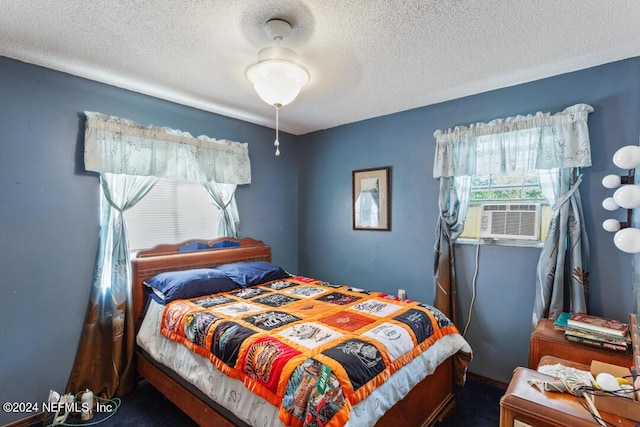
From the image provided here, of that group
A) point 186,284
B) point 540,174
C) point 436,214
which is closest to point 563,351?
point 540,174

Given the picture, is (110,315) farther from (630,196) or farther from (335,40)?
(630,196)

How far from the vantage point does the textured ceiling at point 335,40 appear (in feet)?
5.30

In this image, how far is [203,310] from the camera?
2.18 meters

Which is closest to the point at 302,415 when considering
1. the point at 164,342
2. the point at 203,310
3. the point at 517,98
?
the point at 203,310

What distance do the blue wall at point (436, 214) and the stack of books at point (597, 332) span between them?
1.00 feet

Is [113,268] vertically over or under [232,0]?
under

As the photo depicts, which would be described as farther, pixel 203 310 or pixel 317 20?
pixel 203 310

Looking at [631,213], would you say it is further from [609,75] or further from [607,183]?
[609,75]

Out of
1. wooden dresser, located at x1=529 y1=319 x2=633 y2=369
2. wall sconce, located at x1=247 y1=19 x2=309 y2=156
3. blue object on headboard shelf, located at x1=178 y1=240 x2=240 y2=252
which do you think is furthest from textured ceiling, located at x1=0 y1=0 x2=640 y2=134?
wooden dresser, located at x1=529 y1=319 x2=633 y2=369

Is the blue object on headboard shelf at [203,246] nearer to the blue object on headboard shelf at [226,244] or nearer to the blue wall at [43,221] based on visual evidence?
the blue object on headboard shelf at [226,244]

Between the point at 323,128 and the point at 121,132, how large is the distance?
2200 millimetres

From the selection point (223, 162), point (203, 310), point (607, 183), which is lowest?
point (203, 310)

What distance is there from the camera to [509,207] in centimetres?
263

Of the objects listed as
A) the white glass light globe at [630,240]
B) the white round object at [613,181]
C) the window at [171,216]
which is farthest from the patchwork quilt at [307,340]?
the white round object at [613,181]
